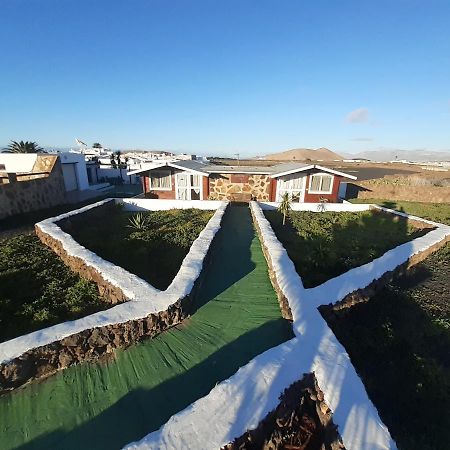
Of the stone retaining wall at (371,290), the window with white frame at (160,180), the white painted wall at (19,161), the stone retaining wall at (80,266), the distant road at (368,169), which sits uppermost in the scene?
the white painted wall at (19,161)

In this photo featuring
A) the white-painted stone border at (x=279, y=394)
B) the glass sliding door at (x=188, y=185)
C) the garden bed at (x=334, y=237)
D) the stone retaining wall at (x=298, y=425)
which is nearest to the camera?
the white-painted stone border at (x=279, y=394)

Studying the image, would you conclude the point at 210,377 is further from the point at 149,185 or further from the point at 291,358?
the point at 149,185

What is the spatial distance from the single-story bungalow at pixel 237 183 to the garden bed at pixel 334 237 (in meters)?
3.64

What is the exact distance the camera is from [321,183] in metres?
21.8

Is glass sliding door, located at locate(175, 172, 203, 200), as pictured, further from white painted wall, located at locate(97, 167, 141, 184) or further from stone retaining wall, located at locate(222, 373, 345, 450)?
stone retaining wall, located at locate(222, 373, 345, 450)

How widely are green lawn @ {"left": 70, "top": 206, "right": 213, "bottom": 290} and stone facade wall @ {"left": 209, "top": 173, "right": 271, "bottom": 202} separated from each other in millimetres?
5171

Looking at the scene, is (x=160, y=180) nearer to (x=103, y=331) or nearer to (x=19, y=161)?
(x=19, y=161)

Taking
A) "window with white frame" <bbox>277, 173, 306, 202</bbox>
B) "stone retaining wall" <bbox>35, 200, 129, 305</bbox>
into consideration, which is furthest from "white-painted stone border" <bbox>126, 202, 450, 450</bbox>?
Answer: "window with white frame" <bbox>277, 173, 306, 202</bbox>

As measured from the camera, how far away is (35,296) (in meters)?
7.68

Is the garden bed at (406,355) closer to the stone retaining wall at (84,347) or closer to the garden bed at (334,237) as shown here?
the garden bed at (334,237)

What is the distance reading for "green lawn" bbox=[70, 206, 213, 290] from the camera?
9438mm

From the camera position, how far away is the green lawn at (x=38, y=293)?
21.7ft

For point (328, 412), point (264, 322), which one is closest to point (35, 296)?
point (264, 322)

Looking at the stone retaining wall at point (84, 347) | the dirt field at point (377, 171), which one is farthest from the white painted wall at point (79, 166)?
the dirt field at point (377, 171)
